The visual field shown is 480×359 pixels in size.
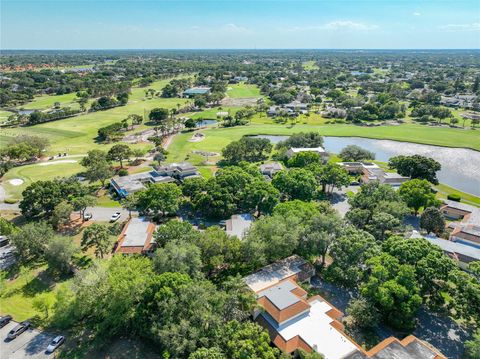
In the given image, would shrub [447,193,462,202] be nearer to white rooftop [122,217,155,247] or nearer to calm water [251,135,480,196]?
calm water [251,135,480,196]

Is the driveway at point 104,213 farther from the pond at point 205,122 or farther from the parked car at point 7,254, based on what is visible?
the pond at point 205,122

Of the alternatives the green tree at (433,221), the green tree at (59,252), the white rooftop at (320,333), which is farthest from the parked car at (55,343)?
the green tree at (433,221)

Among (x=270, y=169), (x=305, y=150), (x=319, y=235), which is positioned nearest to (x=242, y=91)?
(x=305, y=150)

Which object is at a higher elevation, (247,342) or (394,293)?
(394,293)

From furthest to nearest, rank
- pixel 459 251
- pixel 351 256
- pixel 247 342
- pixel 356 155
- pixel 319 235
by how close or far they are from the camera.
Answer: pixel 356 155, pixel 459 251, pixel 319 235, pixel 351 256, pixel 247 342

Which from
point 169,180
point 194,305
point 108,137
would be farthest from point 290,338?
point 108,137

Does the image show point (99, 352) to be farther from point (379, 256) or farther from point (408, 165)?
point (408, 165)

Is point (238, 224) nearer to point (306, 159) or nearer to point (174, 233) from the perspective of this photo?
point (174, 233)
